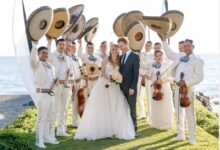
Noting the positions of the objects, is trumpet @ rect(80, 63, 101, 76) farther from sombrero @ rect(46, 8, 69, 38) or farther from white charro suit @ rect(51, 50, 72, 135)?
sombrero @ rect(46, 8, 69, 38)

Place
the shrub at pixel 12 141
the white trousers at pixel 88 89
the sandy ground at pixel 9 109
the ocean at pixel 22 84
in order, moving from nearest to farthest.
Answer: the shrub at pixel 12 141 < the white trousers at pixel 88 89 < the sandy ground at pixel 9 109 < the ocean at pixel 22 84

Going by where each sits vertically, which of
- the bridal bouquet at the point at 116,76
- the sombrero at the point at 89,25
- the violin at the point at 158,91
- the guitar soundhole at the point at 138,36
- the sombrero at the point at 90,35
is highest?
the sombrero at the point at 89,25

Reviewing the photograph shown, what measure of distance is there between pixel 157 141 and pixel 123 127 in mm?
641

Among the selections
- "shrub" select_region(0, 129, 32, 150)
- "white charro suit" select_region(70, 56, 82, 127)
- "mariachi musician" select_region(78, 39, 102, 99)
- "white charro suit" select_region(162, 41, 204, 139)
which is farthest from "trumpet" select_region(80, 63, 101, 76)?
"shrub" select_region(0, 129, 32, 150)

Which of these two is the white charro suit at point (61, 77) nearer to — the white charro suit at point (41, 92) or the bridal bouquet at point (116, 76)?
the white charro suit at point (41, 92)

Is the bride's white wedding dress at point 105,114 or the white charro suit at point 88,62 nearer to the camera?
the bride's white wedding dress at point 105,114

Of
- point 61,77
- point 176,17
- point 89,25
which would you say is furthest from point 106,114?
point 89,25

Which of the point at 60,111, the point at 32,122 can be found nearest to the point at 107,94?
the point at 60,111

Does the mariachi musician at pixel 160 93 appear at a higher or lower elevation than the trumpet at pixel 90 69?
lower

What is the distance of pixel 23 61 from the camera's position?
9.62 metres

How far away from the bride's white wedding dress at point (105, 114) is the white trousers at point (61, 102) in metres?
0.49

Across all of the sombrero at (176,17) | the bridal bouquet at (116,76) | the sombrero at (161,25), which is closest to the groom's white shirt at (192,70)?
the sombrero at (161,25)

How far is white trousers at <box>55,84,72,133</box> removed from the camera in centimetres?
856

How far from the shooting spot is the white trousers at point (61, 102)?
28.1ft
